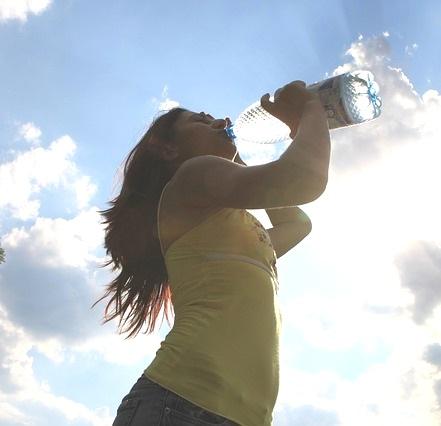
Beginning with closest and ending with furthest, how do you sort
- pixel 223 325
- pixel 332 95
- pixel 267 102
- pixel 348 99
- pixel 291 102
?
pixel 223 325
pixel 291 102
pixel 267 102
pixel 332 95
pixel 348 99

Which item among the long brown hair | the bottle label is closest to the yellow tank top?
the long brown hair

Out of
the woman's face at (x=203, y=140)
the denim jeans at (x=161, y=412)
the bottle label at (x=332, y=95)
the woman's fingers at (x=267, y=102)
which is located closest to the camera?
the denim jeans at (x=161, y=412)

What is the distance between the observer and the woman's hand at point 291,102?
9.25ft

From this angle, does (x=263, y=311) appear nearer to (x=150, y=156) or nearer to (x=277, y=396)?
(x=277, y=396)

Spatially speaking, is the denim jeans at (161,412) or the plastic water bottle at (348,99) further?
the plastic water bottle at (348,99)

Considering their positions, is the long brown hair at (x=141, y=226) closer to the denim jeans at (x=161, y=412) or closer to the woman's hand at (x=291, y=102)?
the woman's hand at (x=291, y=102)

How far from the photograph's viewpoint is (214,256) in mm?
2465

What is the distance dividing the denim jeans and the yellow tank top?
3 centimetres

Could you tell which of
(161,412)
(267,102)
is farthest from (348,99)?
(161,412)

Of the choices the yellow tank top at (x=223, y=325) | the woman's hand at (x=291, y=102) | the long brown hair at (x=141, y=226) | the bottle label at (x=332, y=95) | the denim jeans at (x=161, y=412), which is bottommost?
the denim jeans at (x=161, y=412)

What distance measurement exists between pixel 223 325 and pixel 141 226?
1148 mm

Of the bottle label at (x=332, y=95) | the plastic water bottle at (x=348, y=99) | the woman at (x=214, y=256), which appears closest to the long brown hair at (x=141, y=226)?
the woman at (x=214, y=256)

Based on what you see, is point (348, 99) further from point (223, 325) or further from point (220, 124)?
point (223, 325)

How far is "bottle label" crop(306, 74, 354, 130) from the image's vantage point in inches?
129
